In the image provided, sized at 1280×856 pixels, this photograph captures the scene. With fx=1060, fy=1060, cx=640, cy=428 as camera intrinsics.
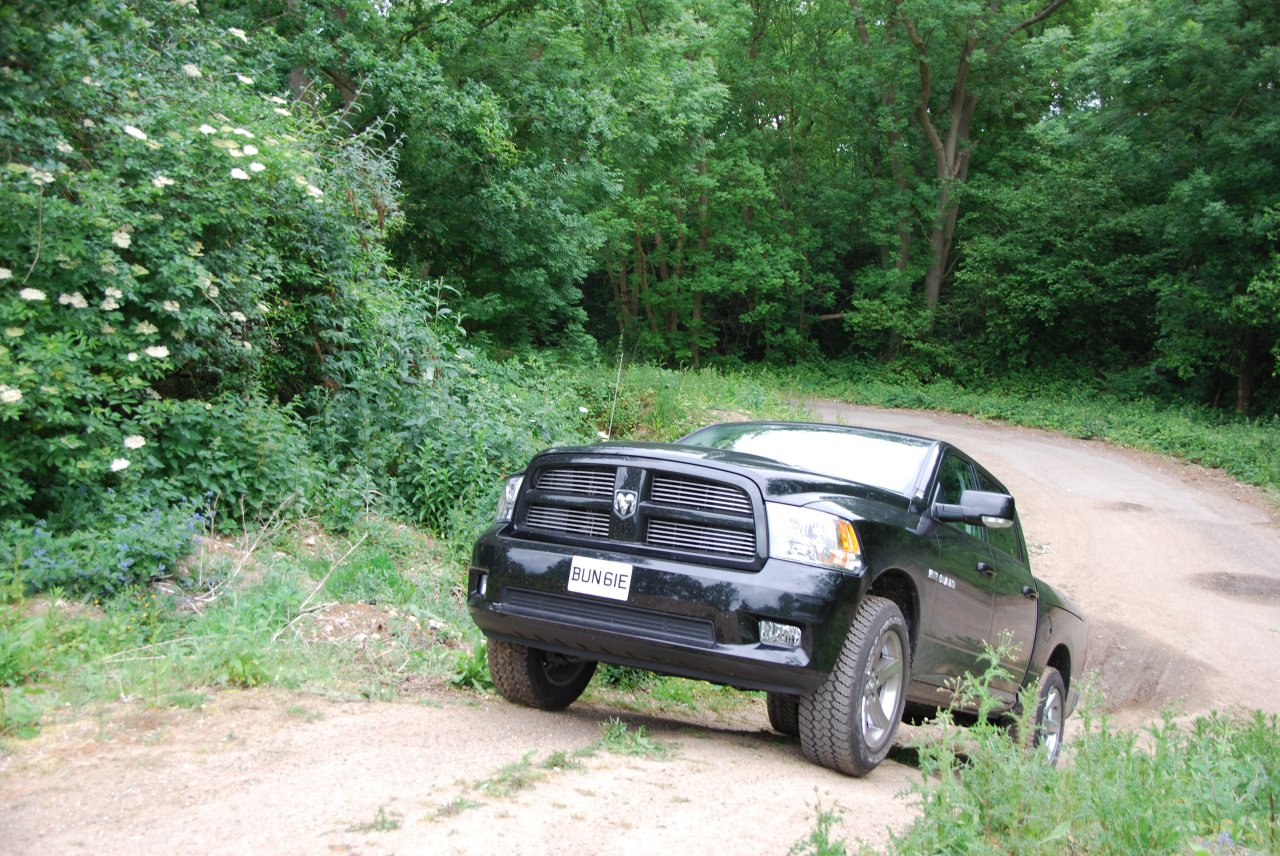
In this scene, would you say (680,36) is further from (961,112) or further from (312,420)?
(312,420)

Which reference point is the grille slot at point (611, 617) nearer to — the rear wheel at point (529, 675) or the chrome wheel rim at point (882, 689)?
the rear wheel at point (529, 675)

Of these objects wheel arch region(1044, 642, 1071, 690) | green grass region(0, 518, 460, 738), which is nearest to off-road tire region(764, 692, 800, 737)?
green grass region(0, 518, 460, 738)

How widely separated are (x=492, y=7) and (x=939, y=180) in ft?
63.8

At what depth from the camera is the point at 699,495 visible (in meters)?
4.62

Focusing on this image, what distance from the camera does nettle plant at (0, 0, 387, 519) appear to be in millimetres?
6207

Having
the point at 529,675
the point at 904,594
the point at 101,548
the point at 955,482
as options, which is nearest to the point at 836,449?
the point at 955,482

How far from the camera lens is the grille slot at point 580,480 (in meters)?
4.86

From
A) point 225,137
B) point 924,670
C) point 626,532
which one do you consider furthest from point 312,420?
point 924,670

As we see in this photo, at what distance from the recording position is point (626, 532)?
4707mm

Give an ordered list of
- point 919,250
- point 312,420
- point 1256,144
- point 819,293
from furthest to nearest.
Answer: point 819,293
point 919,250
point 1256,144
point 312,420

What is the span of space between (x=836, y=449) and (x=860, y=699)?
176cm

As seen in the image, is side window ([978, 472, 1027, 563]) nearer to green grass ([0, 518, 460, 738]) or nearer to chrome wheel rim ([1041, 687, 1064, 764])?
chrome wheel rim ([1041, 687, 1064, 764])

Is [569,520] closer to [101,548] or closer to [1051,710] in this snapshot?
[101,548]

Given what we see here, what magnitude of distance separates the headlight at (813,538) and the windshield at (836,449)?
0.94 m
